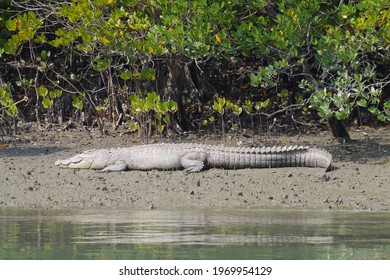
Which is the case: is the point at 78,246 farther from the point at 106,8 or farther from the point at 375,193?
the point at 106,8

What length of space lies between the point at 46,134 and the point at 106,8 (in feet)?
10.3

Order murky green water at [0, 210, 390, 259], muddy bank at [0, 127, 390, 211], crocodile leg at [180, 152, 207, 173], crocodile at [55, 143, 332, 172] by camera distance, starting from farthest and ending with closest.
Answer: crocodile leg at [180, 152, 207, 173], crocodile at [55, 143, 332, 172], muddy bank at [0, 127, 390, 211], murky green water at [0, 210, 390, 259]

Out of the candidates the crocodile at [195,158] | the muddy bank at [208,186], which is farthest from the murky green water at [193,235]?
the crocodile at [195,158]

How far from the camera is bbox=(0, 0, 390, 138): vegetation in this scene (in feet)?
36.4

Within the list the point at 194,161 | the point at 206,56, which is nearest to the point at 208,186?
the point at 194,161

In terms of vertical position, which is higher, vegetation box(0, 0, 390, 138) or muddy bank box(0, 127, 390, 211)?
vegetation box(0, 0, 390, 138)

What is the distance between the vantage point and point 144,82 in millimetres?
14555

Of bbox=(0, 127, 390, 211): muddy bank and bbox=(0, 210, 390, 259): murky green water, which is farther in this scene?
bbox=(0, 127, 390, 211): muddy bank

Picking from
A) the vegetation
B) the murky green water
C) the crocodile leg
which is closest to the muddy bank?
the crocodile leg

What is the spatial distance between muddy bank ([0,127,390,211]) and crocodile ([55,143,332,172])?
14 centimetres

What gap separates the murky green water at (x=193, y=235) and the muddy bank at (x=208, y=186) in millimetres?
551

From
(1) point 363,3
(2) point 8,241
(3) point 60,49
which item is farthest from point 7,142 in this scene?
(2) point 8,241

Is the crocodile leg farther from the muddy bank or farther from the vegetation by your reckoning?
the vegetation

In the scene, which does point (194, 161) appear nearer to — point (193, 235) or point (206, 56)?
point (206, 56)
